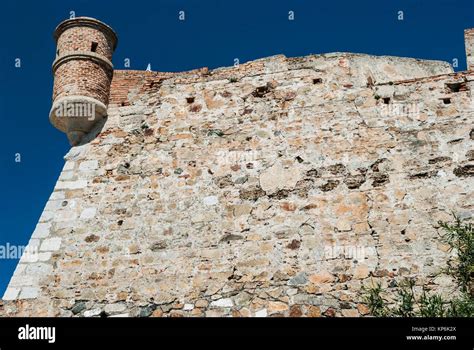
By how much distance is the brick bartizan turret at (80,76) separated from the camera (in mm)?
9055

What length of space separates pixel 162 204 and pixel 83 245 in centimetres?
117

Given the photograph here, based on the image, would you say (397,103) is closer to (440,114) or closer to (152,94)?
(440,114)

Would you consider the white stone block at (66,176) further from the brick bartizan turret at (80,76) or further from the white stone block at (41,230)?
the white stone block at (41,230)

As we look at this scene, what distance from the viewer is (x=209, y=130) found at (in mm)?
8828

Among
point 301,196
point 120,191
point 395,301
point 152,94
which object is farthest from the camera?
point 152,94

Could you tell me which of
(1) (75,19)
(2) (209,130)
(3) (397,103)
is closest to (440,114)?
(3) (397,103)

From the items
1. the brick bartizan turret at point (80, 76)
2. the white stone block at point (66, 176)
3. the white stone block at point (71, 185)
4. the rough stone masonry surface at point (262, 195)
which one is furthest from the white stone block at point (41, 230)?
the brick bartizan turret at point (80, 76)

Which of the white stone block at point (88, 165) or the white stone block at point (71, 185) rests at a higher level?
the white stone block at point (88, 165)

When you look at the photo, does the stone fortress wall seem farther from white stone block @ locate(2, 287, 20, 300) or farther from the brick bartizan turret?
the brick bartizan turret

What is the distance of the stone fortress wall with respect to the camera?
24.2ft

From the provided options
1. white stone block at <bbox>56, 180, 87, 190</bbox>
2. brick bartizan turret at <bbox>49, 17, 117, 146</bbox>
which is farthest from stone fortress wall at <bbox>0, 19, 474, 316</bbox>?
brick bartizan turret at <bbox>49, 17, 117, 146</bbox>

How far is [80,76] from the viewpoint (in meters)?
9.15

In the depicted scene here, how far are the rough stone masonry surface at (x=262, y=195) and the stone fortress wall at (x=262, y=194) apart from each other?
0.02m

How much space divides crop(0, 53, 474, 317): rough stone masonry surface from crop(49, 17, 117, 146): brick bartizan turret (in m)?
0.30
